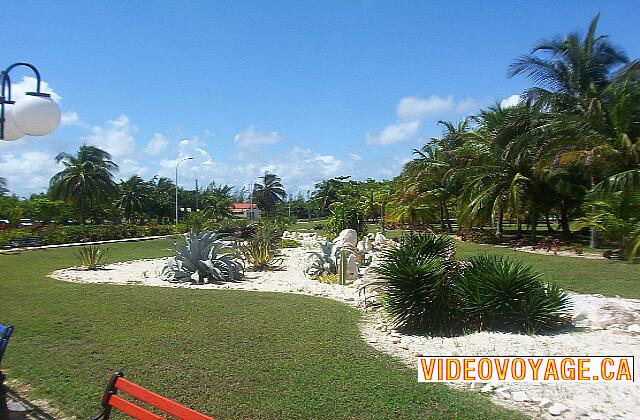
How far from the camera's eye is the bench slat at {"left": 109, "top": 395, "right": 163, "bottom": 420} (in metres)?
3.03

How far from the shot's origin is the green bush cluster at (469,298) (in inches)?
254

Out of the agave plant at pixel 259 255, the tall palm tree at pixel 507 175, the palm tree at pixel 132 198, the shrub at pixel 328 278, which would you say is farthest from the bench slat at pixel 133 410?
the palm tree at pixel 132 198

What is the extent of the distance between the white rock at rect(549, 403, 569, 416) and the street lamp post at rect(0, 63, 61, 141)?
5.06 m

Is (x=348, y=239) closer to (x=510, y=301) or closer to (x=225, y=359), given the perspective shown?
(x=510, y=301)

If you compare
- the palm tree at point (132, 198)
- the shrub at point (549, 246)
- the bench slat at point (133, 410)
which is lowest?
the bench slat at point (133, 410)

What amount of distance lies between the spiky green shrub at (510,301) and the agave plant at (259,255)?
9217mm

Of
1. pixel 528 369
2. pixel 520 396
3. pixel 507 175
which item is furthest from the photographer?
pixel 507 175

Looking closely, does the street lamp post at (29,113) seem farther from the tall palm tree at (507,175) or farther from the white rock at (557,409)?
the tall palm tree at (507,175)

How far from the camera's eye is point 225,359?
5.50 metres

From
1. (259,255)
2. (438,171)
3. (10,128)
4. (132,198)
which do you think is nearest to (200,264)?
(259,255)

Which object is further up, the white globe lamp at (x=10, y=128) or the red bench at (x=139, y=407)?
the white globe lamp at (x=10, y=128)

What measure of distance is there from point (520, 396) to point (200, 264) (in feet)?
32.4

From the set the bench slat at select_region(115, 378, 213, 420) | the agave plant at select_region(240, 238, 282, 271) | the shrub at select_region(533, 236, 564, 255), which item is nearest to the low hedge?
the agave plant at select_region(240, 238, 282, 271)

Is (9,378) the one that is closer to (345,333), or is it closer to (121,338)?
(121,338)
